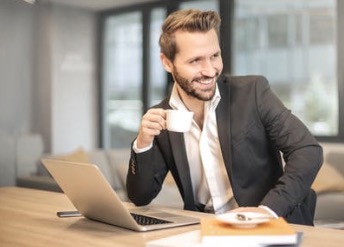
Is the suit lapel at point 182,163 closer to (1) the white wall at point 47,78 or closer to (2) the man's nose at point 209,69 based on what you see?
(2) the man's nose at point 209,69

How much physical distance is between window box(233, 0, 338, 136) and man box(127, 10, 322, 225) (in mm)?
3055

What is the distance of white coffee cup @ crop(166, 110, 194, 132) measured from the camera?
4.75 ft

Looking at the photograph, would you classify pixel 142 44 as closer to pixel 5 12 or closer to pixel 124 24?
pixel 124 24

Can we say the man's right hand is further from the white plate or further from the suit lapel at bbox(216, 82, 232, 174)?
the white plate

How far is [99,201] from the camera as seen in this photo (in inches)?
53.4

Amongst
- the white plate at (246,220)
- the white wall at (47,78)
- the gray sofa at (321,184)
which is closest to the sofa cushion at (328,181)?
the gray sofa at (321,184)

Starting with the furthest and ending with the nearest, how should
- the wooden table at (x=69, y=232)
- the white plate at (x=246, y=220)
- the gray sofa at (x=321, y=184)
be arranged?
the gray sofa at (x=321, y=184) → the wooden table at (x=69, y=232) → the white plate at (x=246, y=220)

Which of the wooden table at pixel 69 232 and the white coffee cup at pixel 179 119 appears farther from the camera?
the white coffee cup at pixel 179 119

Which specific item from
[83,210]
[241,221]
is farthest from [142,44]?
[241,221]

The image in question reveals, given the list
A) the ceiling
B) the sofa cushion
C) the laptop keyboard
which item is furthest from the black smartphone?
the ceiling

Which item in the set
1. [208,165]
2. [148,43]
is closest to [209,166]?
[208,165]

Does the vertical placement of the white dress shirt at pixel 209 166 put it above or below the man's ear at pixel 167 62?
below

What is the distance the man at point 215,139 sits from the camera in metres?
1.68

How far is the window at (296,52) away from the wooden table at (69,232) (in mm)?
3426
